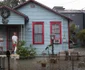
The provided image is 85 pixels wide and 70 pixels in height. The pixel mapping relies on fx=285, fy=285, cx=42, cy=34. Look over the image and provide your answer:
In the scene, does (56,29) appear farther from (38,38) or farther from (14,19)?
(14,19)

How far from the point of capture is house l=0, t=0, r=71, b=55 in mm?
23141

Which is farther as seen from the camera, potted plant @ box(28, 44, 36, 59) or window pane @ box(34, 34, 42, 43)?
window pane @ box(34, 34, 42, 43)

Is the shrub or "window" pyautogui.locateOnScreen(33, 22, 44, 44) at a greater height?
"window" pyautogui.locateOnScreen(33, 22, 44, 44)

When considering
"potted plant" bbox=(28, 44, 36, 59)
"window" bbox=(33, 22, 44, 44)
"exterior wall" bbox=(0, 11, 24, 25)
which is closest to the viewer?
"potted plant" bbox=(28, 44, 36, 59)

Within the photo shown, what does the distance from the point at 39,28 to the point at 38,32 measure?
0.34m

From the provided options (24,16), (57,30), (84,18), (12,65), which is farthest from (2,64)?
(84,18)

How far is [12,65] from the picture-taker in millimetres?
13203

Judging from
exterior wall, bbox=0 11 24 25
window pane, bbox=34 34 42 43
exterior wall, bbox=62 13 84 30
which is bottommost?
window pane, bbox=34 34 42 43

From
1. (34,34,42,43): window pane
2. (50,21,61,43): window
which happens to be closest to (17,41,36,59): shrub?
(34,34,42,43): window pane

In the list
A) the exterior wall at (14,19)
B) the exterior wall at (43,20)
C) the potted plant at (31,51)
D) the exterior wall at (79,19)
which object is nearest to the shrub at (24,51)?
the potted plant at (31,51)

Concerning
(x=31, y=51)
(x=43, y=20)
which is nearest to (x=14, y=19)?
(x=43, y=20)

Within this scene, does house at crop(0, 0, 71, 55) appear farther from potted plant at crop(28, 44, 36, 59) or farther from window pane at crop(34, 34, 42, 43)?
potted plant at crop(28, 44, 36, 59)

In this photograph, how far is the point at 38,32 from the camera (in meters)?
23.1

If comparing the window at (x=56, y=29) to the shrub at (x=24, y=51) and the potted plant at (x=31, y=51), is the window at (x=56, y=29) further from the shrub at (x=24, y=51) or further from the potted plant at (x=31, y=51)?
the shrub at (x=24, y=51)
